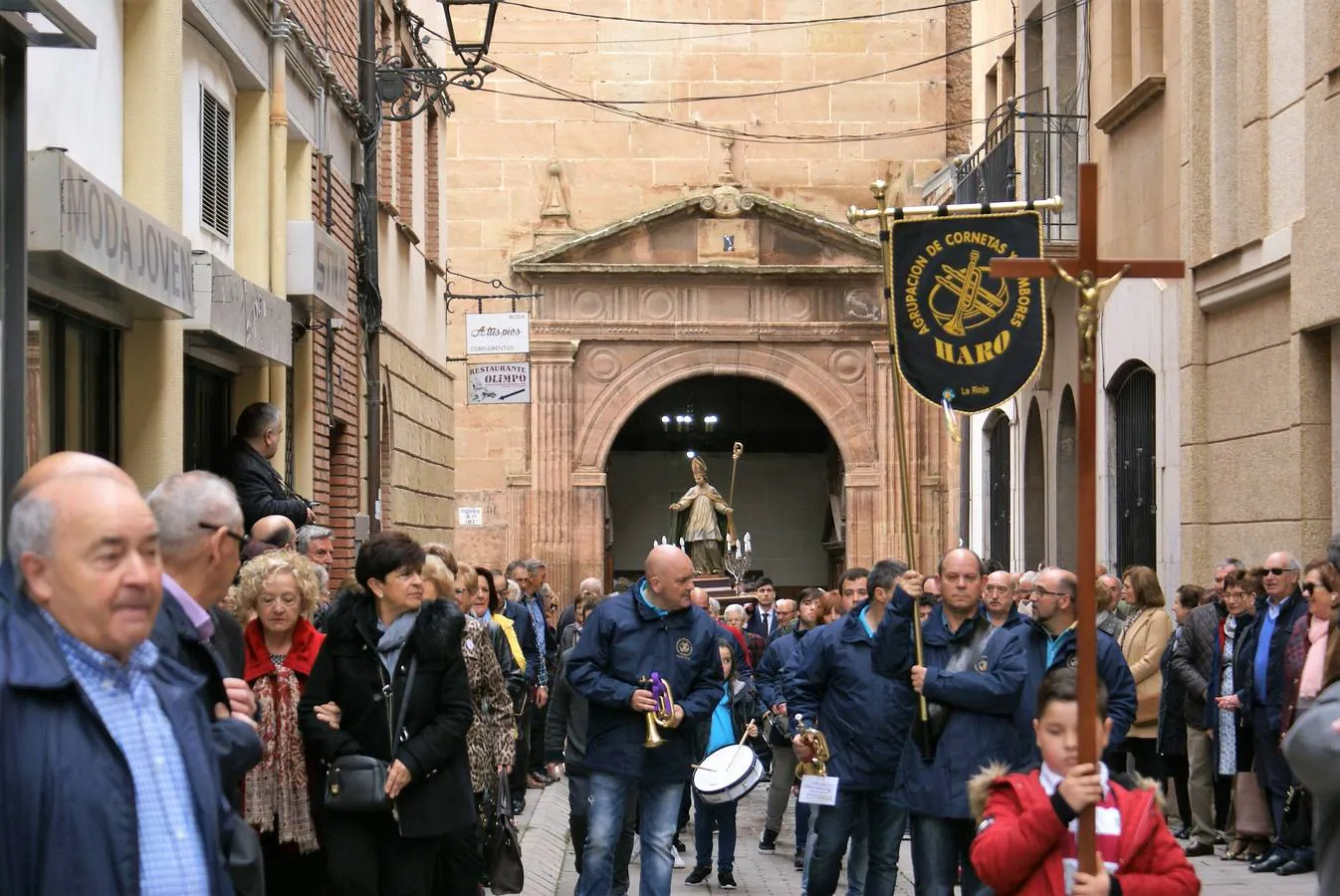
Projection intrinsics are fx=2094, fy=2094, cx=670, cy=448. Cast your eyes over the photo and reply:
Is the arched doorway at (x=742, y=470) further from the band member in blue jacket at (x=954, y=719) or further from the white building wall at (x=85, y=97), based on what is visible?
the band member in blue jacket at (x=954, y=719)

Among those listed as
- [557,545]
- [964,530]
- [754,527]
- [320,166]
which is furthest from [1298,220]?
[754,527]

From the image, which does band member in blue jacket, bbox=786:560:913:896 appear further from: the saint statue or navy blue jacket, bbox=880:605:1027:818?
the saint statue

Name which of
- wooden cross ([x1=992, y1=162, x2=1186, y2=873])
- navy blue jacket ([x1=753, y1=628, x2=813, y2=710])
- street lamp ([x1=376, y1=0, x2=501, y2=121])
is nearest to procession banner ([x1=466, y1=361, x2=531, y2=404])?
street lamp ([x1=376, y1=0, x2=501, y2=121])

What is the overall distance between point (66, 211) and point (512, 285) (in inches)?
1048

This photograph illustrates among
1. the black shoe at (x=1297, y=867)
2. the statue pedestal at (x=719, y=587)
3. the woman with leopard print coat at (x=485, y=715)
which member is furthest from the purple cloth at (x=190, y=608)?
the statue pedestal at (x=719, y=587)

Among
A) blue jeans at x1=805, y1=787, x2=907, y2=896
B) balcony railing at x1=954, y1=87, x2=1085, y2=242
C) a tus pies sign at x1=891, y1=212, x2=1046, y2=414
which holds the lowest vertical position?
blue jeans at x1=805, y1=787, x2=907, y2=896

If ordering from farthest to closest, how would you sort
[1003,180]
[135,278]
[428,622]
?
[1003,180]
[135,278]
[428,622]

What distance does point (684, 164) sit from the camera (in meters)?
36.2

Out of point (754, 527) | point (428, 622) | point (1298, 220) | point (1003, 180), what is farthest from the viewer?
point (754, 527)

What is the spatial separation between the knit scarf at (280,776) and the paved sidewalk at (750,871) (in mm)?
3971

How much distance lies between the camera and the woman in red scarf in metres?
7.54

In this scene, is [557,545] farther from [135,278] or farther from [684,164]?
[135,278]

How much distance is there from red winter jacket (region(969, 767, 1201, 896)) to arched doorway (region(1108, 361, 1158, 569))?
13.6 m

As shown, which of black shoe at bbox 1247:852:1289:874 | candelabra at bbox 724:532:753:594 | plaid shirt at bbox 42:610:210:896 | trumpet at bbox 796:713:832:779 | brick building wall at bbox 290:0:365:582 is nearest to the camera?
plaid shirt at bbox 42:610:210:896
